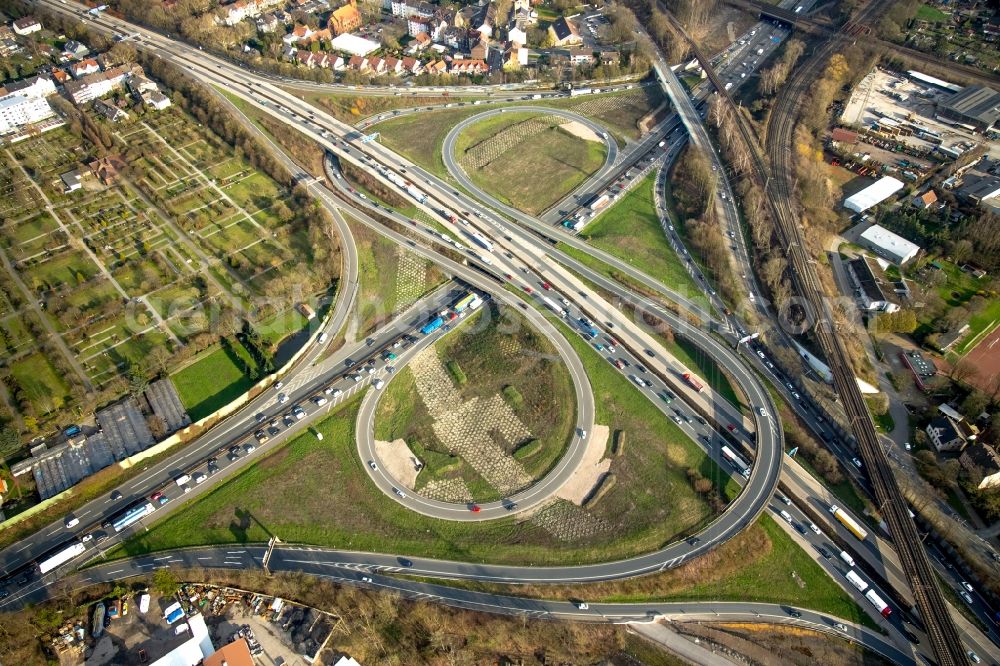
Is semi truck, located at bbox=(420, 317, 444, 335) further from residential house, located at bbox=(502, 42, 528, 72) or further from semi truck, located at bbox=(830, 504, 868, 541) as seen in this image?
residential house, located at bbox=(502, 42, 528, 72)

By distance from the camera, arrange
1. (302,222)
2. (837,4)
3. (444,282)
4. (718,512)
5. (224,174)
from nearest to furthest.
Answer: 1. (718,512)
2. (444,282)
3. (302,222)
4. (224,174)
5. (837,4)

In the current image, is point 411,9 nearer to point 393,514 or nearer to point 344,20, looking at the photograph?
point 344,20

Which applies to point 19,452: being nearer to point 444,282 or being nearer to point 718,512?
point 444,282

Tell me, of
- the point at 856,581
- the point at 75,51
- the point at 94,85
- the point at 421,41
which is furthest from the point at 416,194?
the point at 75,51

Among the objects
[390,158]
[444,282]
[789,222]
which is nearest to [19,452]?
[444,282]

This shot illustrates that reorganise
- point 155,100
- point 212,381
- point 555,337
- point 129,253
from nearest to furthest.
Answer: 1. point 212,381
2. point 555,337
3. point 129,253
4. point 155,100

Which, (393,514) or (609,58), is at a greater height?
(609,58)
